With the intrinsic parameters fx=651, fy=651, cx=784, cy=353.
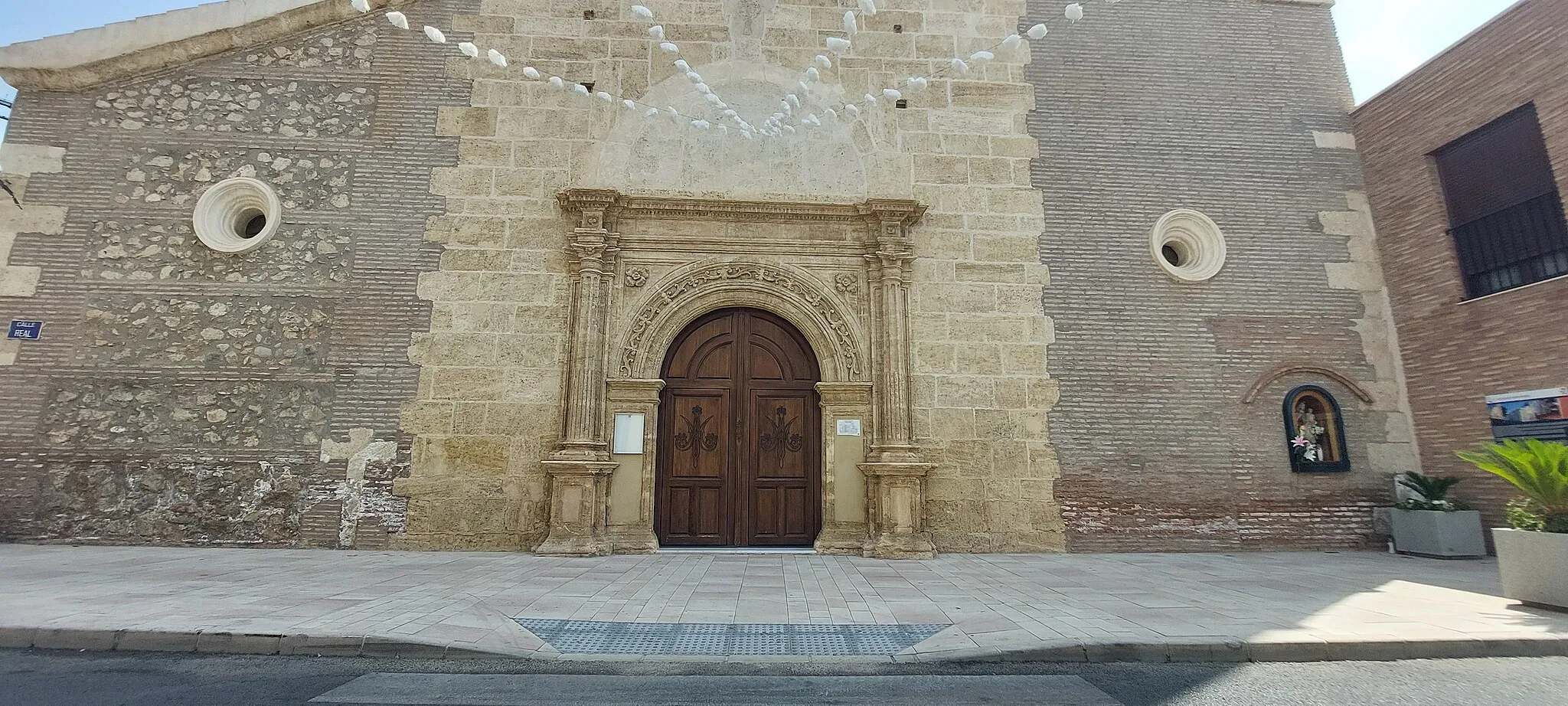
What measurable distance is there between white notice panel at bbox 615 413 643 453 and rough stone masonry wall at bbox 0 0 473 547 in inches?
86.1

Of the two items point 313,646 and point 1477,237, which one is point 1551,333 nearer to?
point 1477,237

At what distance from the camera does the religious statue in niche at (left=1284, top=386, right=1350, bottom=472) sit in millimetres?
7293

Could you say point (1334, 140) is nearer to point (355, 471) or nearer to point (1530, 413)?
point (1530, 413)

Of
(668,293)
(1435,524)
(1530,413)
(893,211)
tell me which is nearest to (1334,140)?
(1530,413)

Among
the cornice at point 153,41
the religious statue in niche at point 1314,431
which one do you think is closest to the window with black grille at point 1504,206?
the religious statue in niche at point 1314,431

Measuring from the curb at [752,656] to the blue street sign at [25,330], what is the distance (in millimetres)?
5402

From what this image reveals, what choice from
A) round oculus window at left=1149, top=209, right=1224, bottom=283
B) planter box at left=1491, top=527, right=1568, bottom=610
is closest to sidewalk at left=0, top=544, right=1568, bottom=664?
planter box at left=1491, top=527, right=1568, bottom=610

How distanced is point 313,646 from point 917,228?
654 centimetres

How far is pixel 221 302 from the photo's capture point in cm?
697

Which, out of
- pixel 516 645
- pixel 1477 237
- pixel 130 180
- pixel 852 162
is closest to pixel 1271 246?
pixel 1477 237

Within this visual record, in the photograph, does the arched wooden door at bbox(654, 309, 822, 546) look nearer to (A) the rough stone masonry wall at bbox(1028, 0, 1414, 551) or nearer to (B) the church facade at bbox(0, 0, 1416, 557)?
(B) the church facade at bbox(0, 0, 1416, 557)

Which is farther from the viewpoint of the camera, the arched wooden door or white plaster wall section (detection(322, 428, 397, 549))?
the arched wooden door

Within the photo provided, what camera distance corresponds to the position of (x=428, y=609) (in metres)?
3.88

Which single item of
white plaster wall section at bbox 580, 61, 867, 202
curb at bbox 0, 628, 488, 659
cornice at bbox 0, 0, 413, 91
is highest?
cornice at bbox 0, 0, 413, 91
